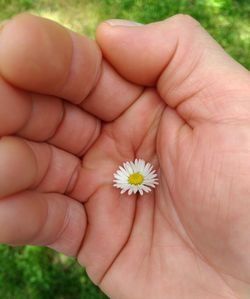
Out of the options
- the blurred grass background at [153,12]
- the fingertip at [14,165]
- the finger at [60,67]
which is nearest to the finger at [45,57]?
the finger at [60,67]

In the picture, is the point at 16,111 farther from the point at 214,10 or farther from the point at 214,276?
the point at 214,10

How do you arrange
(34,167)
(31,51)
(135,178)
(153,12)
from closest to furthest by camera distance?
(31,51) → (34,167) → (135,178) → (153,12)

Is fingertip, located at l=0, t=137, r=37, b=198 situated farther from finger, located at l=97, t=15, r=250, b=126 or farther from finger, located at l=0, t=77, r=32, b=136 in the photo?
finger, located at l=97, t=15, r=250, b=126

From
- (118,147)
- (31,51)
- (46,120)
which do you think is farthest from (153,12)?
(31,51)

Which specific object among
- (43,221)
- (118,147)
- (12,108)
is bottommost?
(43,221)

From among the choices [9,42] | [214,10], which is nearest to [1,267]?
[9,42]

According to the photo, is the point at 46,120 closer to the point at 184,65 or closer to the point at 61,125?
the point at 61,125

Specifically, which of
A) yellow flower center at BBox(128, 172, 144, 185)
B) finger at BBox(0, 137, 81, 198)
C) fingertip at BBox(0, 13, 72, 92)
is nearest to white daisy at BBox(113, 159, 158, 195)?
yellow flower center at BBox(128, 172, 144, 185)
